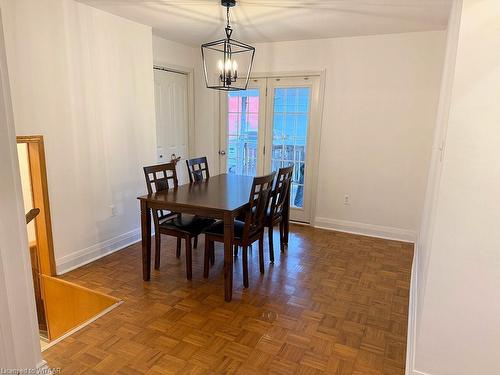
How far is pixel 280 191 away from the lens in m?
3.28

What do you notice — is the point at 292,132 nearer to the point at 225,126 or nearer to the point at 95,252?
the point at 225,126

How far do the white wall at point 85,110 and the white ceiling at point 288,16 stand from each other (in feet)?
0.91

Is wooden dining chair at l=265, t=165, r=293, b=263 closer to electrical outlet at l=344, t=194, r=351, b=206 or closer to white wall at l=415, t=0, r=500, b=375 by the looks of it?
electrical outlet at l=344, t=194, r=351, b=206

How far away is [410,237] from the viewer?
3.97 m

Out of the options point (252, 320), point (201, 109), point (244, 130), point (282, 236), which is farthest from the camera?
point (201, 109)

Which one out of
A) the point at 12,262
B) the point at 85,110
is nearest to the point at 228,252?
the point at 12,262

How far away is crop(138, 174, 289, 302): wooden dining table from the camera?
2.56 meters

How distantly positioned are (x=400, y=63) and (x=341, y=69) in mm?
643

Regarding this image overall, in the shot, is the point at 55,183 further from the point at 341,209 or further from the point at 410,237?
the point at 410,237

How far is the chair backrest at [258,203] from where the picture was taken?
106 inches

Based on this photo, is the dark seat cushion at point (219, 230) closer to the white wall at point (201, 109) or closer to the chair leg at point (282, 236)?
the chair leg at point (282, 236)

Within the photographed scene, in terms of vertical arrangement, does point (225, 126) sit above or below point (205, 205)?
above

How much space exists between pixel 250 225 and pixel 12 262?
5.88ft

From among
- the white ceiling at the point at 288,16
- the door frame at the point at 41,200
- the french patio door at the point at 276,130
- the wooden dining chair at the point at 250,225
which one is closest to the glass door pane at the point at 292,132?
the french patio door at the point at 276,130
